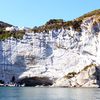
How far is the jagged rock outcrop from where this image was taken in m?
94.1

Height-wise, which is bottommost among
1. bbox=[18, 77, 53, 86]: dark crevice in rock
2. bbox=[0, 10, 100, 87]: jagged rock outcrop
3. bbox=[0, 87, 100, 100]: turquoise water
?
bbox=[0, 87, 100, 100]: turquoise water

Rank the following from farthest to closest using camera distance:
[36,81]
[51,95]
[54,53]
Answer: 1. [36,81]
2. [54,53]
3. [51,95]

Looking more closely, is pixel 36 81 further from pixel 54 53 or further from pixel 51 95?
pixel 51 95

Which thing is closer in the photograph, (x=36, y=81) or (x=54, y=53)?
(x=54, y=53)

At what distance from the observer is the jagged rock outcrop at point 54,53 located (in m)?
94.1

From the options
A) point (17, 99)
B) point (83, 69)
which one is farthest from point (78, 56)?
point (17, 99)

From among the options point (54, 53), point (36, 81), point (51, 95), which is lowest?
point (51, 95)

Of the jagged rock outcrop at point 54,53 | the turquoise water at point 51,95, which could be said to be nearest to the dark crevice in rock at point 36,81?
the jagged rock outcrop at point 54,53

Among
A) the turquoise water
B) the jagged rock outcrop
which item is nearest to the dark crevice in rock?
the jagged rock outcrop

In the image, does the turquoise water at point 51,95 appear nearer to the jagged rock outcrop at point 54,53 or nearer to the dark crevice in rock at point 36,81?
the jagged rock outcrop at point 54,53

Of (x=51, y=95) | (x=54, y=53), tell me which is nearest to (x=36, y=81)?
(x=54, y=53)

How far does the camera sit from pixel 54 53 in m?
97.4

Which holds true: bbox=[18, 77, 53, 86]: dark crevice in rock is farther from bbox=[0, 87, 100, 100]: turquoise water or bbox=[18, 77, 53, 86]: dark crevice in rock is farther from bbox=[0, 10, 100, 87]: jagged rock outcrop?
bbox=[0, 87, 100, 100]: turquoise water

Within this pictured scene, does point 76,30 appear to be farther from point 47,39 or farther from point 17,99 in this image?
point 17,99
